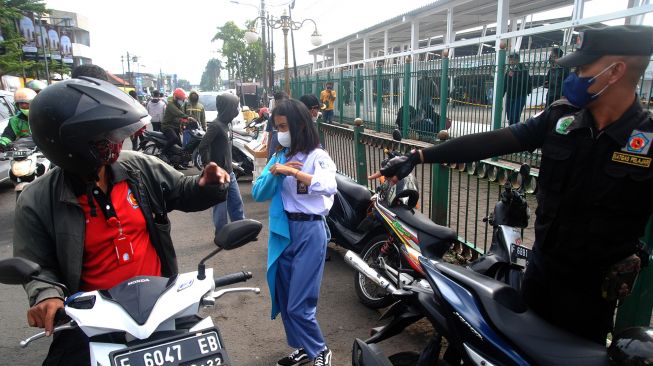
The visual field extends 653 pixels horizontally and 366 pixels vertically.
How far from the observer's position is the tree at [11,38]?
61.2ft

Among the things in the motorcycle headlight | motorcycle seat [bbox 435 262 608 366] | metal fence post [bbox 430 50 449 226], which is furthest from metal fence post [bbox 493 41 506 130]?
the motorcycle headlight

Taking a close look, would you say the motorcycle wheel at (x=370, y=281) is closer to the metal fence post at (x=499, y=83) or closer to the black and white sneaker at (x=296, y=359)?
the black and white sneaker at (x=296, y=359)

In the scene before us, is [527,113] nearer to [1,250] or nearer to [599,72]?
[599,72]

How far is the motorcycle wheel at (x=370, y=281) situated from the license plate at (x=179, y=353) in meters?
2.19

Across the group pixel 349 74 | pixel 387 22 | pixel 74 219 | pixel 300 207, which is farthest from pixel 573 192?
pixel 387 22

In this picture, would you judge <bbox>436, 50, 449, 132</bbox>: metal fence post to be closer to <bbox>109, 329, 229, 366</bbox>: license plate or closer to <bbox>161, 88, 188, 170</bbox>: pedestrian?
<bbox>161, 88, 188, 170</bbox>: pedestrian

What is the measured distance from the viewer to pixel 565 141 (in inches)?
67.0

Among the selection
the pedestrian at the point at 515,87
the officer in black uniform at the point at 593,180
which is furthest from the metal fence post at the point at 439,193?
the pedestrian at the point at 515,87

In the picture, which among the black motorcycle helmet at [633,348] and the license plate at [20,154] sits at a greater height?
the black motorcycle helmet at [633,348]

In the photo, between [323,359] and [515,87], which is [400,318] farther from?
[515,87]

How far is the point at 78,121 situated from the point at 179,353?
0.81 m

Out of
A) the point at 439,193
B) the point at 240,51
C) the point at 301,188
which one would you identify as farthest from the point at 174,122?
the point at 240,51

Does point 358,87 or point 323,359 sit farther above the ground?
point 358,87

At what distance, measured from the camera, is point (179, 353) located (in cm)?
129
